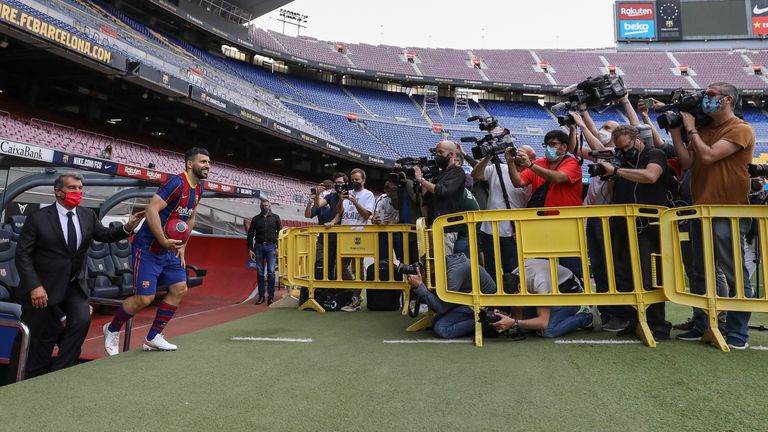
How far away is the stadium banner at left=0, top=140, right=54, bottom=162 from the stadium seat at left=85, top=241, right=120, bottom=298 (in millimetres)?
1449

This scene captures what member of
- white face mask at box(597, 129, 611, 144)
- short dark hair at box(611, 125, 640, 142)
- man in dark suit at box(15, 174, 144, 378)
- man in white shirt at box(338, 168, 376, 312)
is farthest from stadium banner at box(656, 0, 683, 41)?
man in dark suit at box(15, 174, 144, 378)

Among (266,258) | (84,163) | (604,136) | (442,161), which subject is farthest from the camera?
(266,258)

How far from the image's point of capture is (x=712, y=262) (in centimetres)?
321

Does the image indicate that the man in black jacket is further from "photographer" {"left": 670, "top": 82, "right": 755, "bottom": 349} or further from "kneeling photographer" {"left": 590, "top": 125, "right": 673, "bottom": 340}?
"photographer" {"left": 670, "top": 82, "right": 755, "bottom": 349}

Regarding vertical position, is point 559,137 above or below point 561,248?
above

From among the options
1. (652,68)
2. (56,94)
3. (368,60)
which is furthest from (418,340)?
(652,68)

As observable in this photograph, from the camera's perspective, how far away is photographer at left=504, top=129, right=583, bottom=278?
3.77 metres

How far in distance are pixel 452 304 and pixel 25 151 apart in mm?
5127

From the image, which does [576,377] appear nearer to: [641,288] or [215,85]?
[641,288]

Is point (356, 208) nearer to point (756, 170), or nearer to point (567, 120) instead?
point (567, 120)

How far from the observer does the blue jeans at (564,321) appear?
12.2 ft

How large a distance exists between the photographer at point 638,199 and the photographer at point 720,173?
0.20m

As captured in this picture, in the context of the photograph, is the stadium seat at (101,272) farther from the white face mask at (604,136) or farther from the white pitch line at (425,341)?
the white face mask at (604,136)

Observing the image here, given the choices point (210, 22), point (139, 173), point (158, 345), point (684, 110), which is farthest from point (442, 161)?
point (210, 22)
